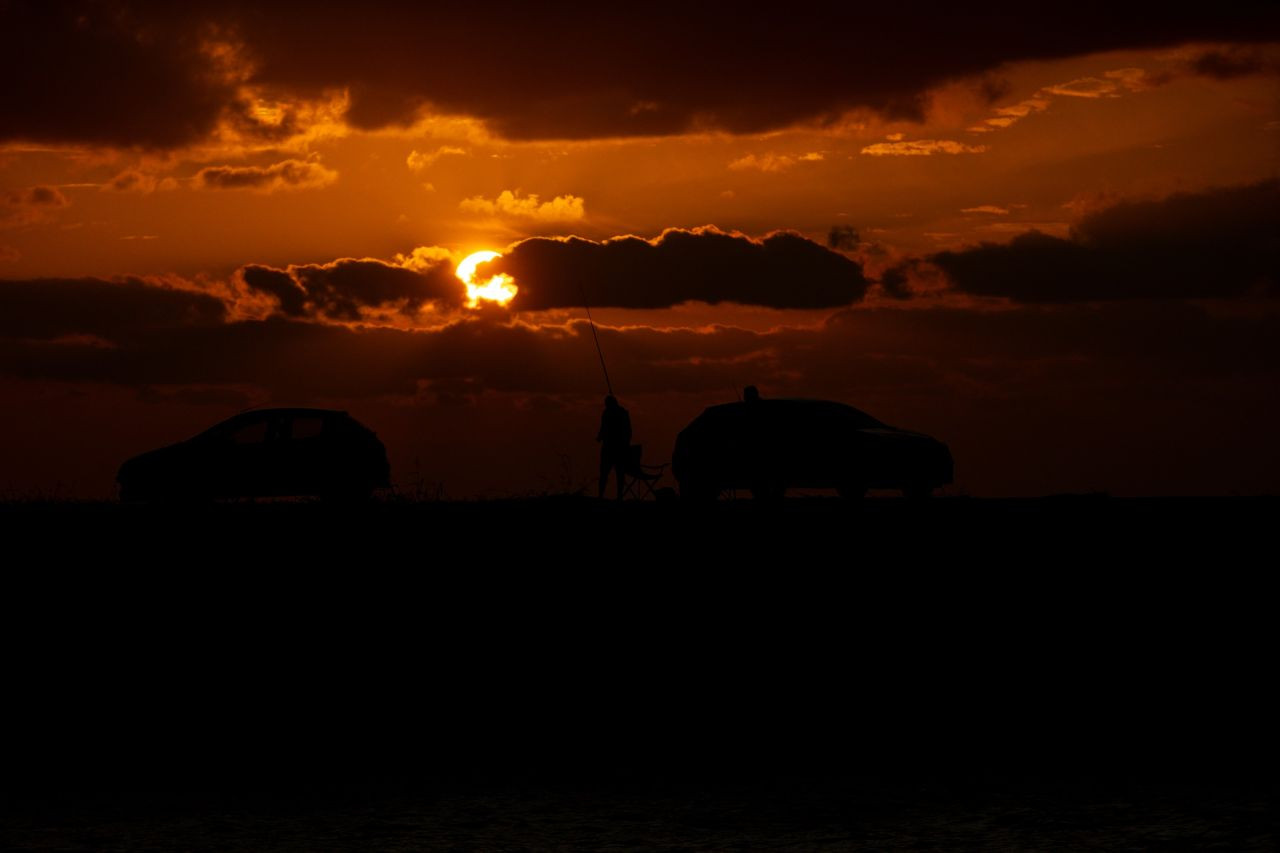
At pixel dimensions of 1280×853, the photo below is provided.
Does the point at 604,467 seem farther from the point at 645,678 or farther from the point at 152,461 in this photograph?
the point at 645,678

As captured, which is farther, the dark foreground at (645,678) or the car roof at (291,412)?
the car roof at (291,412)

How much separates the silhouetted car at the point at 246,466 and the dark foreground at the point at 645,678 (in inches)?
129

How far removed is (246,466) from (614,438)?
526 cm

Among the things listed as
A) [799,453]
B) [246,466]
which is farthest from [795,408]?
[246,466]

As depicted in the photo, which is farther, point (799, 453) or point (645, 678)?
point (799, 453)

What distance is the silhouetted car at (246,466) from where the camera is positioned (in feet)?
77.8

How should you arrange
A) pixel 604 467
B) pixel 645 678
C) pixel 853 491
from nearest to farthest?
pixel 645 678 < pixel 853 491 < pixel 604 467

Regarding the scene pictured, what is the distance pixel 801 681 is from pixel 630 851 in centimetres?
592

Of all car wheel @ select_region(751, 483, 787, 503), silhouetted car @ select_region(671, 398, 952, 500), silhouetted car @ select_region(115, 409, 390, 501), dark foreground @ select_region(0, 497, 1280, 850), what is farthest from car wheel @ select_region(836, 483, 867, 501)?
silhouetted car @ select_region(115, 409, 390, 501)

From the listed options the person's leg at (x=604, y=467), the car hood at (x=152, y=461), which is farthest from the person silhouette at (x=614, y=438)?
the car hood at (x=152, y=461)

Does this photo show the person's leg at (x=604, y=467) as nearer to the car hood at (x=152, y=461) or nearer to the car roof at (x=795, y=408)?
the car roof at (x=795, y=408)

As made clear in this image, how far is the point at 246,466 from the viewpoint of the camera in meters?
23.8

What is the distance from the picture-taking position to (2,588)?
54.4 ft

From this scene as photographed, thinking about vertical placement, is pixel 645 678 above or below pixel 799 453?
below
